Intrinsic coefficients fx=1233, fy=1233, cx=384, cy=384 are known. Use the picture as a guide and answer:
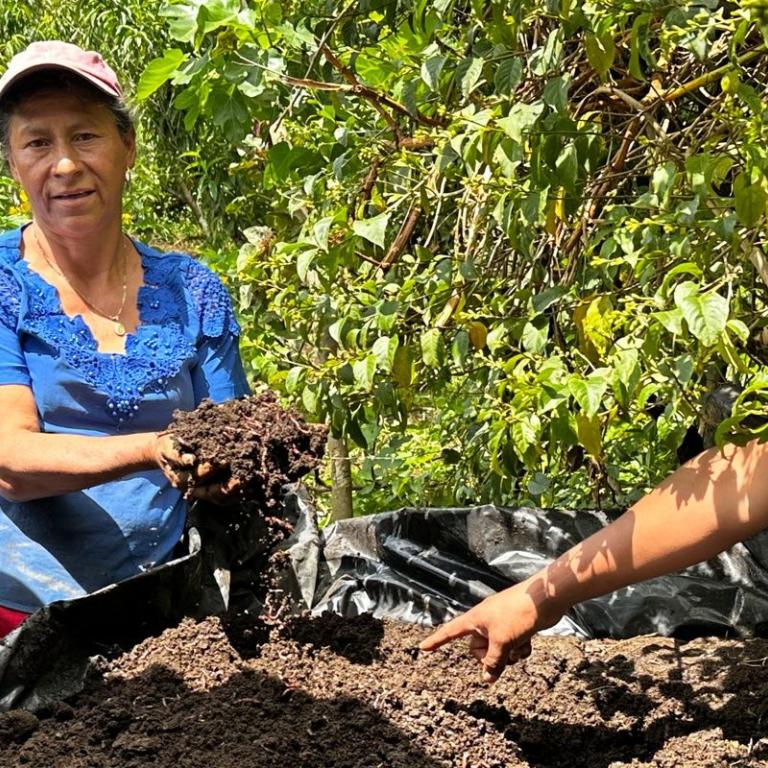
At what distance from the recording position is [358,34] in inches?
118

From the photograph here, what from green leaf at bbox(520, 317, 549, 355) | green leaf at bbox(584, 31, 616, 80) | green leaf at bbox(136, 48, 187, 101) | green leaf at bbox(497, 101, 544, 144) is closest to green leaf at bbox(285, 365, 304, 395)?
green leaf at bbox(520, 317, 549, 355)

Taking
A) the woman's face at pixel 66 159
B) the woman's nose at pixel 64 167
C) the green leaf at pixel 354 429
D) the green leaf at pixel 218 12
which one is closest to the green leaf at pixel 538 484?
the green leaf at pixel 354 429

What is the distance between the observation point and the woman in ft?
8.30

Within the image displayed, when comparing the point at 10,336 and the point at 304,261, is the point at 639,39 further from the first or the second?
the point at 10,336

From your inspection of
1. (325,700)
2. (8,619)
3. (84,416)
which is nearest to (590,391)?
(325,700)

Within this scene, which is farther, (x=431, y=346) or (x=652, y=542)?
(x=431, y=346)

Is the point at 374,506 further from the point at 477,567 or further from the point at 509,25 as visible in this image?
the point at 509,25

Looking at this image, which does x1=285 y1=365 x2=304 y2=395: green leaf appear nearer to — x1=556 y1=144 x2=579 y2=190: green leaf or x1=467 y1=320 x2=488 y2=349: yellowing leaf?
x1=467 y1=320 x2=488 y2=349: yellowing leaf

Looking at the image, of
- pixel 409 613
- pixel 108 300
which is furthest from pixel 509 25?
pixel 409 613

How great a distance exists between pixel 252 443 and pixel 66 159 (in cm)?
80

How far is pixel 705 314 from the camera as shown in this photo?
1736 mm

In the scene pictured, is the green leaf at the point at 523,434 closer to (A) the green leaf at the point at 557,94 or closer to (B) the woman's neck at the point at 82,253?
(A) the green leaf at the point at 557,94

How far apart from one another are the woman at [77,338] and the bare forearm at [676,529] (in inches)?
35.8

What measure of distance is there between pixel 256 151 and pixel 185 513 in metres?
1.33
